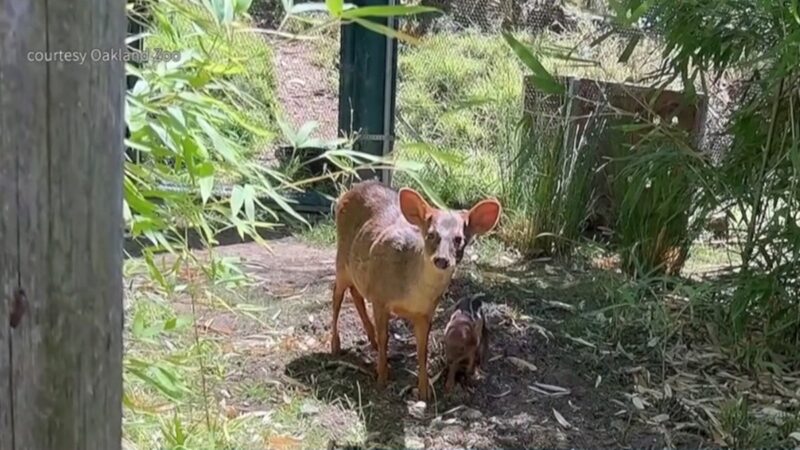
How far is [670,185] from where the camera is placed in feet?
13.2

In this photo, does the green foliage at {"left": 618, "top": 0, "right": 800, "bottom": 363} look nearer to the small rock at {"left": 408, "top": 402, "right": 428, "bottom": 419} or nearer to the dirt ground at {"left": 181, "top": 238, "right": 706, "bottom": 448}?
the dirt ground at {"left": 181, "top": 238, "right": 706, "bottom": 448}

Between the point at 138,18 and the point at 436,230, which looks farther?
the point at 436,230

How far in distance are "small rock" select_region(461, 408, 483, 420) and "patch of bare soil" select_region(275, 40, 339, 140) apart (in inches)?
76.3

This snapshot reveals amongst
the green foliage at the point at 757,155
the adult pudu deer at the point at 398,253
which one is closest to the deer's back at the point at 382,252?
the adult pudu deer at the point at 398,253

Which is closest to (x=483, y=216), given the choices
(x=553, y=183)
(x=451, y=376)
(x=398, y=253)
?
(x=398, y=253)

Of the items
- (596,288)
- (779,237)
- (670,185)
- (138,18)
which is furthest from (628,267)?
(138,18)

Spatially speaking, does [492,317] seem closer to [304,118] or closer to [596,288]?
[596,288]

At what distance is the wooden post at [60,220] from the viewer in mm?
1088

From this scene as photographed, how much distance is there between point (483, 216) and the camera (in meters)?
3.11

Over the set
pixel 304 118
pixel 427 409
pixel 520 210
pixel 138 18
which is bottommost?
pixel 427 409

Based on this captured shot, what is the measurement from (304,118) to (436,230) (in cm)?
204

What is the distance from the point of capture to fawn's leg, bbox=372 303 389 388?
3285 millimetres

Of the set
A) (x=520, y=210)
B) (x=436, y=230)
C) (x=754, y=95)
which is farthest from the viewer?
(x=520, y=210)

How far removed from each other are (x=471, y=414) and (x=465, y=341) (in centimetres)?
22
